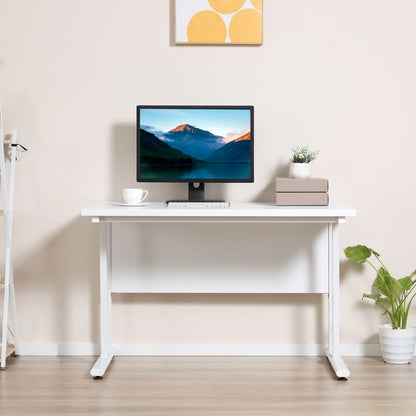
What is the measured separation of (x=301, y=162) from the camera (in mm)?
3041

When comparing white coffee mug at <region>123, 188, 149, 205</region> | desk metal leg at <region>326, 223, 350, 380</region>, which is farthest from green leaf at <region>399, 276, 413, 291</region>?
white coffee mug at <region>123, 188, 149, 205</region>

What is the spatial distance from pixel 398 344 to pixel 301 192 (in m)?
0.89

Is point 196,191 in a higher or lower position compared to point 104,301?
higher

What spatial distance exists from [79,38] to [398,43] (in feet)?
5.20

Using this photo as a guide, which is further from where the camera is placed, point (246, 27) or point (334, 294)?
point (246, 27)

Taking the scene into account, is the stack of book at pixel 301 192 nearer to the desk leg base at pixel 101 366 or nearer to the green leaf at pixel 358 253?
the green leaf at pixel 358 253

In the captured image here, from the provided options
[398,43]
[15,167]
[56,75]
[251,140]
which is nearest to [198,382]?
[251,140]

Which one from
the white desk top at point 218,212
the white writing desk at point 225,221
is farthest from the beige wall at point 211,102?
the white desk top at point 218,212

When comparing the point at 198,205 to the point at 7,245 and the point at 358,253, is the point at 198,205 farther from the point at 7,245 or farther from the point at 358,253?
the point at 7,245

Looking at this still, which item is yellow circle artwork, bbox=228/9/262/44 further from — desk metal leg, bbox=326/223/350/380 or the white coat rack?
the white coat rack

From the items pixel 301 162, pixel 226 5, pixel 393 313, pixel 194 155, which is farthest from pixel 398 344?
pixel 226 5

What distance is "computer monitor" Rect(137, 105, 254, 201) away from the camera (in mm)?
3059

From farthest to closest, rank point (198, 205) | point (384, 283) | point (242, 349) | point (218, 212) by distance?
1. point (242, 349)
2. point (384, 283)
3. point (198, 205)
4. point (218, 212)

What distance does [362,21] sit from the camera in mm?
3174
